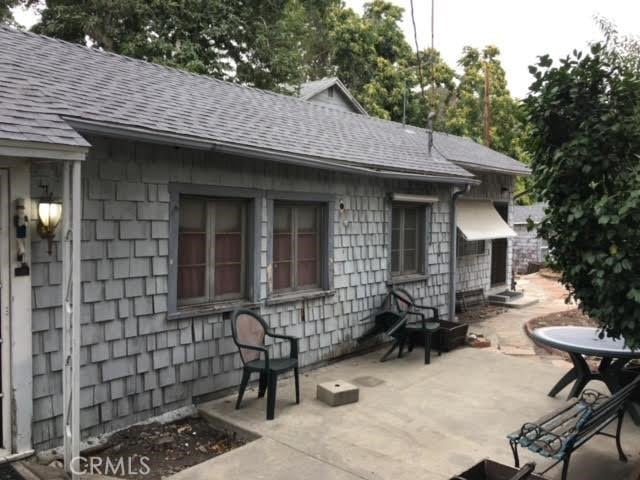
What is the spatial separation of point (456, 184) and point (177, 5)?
11.2 meters

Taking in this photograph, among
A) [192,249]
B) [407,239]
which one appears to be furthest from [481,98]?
[192,249]

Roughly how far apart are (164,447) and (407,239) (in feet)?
16.7

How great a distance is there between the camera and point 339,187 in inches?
269

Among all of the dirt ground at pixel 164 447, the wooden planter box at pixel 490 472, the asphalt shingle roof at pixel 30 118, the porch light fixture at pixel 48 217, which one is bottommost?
the dirt ground at pixel 164 447

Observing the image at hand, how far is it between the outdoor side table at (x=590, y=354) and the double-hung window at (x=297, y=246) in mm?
2737

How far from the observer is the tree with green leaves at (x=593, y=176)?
10.9 ft

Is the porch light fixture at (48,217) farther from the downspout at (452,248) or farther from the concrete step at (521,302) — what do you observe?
the concrete step at (521,302)

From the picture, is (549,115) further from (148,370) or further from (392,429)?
(148,370)

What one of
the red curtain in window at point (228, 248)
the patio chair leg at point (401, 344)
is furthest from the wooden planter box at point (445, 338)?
the red curtain in window at point (228, 248)

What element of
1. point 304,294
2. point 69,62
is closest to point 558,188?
point 304,294

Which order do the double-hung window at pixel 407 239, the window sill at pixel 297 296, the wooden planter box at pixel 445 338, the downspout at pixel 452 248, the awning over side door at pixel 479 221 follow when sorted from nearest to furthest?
the window sill at pixel 297 296, the wooden planter box at pixel 445 338, the double-hung window at pixel 407 239, the downspout at pixel 452 248, the awning over side door at pixel 479 221

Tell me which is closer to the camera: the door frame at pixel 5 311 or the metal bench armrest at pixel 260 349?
the door frame at pixel 5 311

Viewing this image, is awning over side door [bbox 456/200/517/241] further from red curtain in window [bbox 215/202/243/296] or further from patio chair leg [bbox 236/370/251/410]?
patio chair leg [bbox 236/370/251/410]

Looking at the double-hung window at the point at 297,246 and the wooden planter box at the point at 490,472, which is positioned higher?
the double-hung window at the point at 297,246
